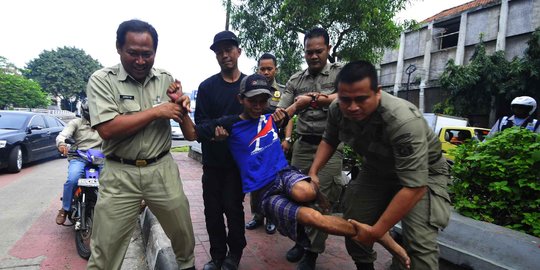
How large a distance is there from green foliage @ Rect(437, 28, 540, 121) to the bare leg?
13.9 metres

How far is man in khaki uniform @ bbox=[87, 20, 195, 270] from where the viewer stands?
2090 mm

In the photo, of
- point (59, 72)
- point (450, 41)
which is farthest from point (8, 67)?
point (450, 41)

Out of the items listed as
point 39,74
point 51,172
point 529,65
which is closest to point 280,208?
point 51,172

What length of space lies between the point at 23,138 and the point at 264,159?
8.02 meters

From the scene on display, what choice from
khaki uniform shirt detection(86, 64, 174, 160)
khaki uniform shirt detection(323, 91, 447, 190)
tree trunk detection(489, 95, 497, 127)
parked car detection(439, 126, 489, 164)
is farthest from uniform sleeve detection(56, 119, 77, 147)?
tree trunk detection(489, 95, 497, 127)

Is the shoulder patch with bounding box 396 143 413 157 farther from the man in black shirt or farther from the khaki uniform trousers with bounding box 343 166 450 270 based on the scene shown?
the man in black shirt

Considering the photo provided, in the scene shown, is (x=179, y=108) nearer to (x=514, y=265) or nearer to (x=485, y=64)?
(x=514, y=265)

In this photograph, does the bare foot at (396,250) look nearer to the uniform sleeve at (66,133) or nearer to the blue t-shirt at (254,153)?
the blue t-shirt at (254,153)

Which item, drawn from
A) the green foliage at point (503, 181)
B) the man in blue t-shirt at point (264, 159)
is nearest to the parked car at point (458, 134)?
the green foliage at point (503, 181)

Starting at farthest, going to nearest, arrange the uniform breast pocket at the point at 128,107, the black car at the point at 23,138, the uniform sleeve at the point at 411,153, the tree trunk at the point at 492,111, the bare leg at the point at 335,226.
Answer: the tree trunk at the point at 492,111 → the black car at the point at 23,138 → the uniform breast pocket at the point at 128,107 → the bare leg at the point at 335,226 → the uniform sleeve at the point at 411,153

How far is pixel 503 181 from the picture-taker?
2783 millimetres

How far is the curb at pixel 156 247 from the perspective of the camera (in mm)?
2721

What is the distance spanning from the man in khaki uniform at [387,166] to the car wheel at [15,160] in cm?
786

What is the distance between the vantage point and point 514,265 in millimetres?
2242
